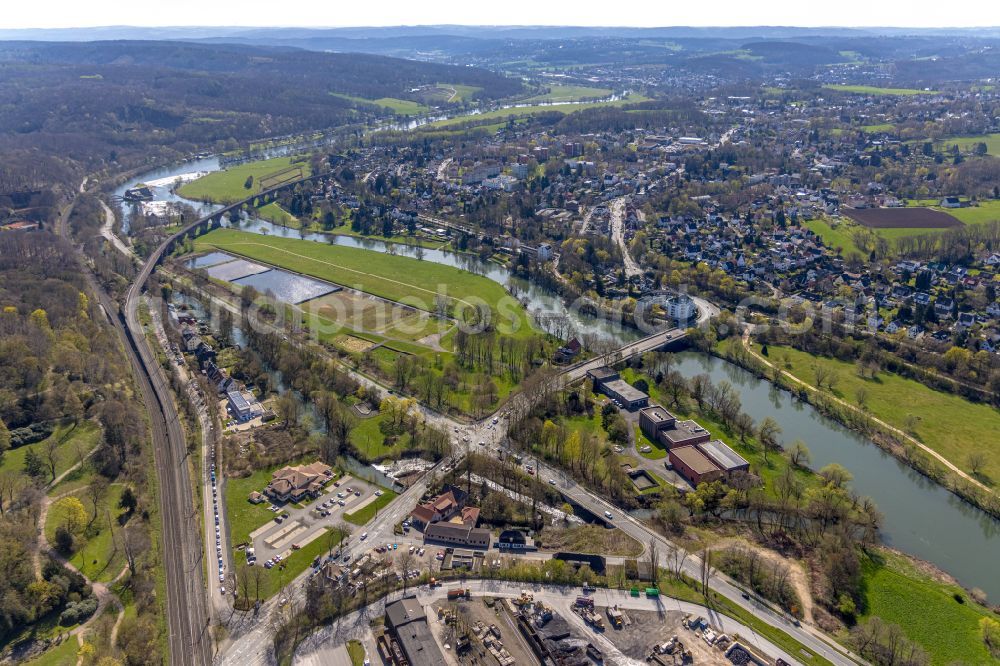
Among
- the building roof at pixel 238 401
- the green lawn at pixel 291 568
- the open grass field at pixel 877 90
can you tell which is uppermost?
the open grass field at pixel 877 90

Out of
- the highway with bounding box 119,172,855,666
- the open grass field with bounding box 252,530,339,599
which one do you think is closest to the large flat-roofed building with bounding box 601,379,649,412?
the highway with bounding box 119,172,855,666

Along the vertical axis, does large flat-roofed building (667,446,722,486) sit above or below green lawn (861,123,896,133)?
below

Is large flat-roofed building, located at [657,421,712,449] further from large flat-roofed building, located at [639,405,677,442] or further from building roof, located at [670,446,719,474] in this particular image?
building roof, located at [670,446,719,474]

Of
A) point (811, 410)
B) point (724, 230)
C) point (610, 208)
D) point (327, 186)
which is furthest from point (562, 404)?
point (327, 186)

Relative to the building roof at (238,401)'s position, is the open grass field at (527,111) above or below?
above

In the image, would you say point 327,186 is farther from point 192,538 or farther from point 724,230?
point 192,538

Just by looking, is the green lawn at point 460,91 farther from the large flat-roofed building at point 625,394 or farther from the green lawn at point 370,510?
the green lawn at point 370,510

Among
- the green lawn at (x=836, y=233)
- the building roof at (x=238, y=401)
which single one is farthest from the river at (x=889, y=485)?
the green lawn at (x=836, y=233)
